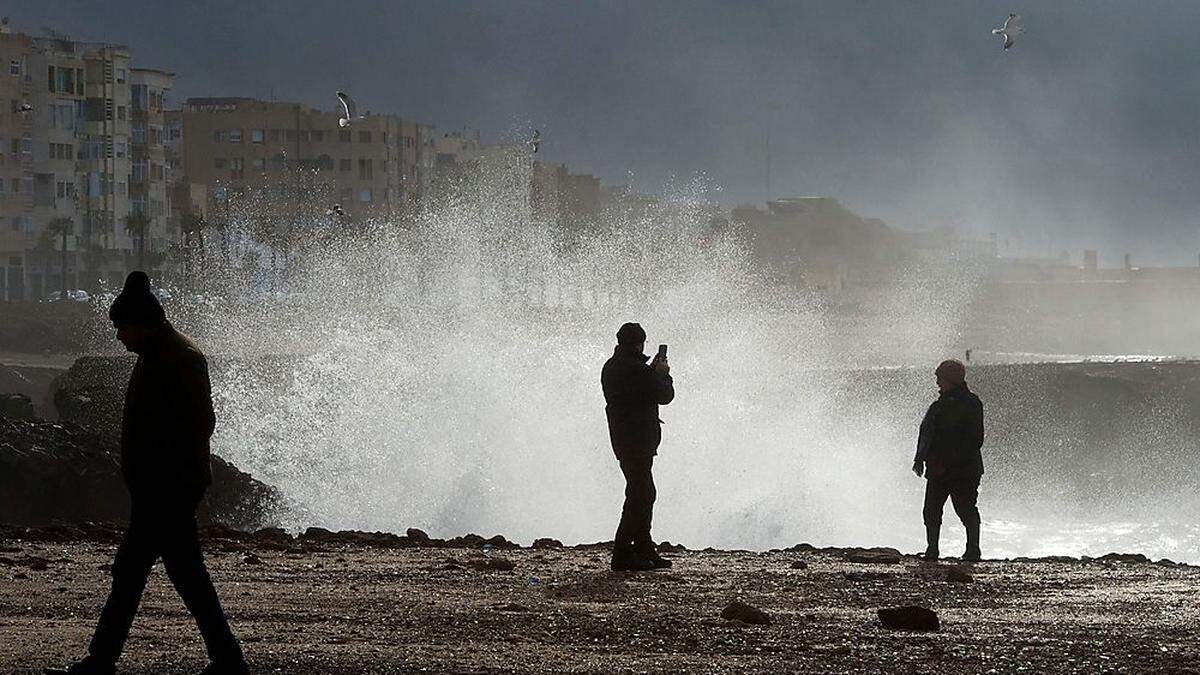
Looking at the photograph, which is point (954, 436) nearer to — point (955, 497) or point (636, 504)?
point (955, 497)

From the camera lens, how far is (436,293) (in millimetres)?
64438

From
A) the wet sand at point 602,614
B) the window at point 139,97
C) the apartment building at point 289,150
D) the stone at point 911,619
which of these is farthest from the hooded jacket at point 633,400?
the apartment building at point 289,150

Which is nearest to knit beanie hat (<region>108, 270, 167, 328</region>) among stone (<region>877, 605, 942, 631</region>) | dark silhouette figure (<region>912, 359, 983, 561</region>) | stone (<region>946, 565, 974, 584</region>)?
stone (<region>877, 605, 942, 631</region>)

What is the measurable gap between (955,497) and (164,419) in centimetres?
854

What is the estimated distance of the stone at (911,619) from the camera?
35.3ft

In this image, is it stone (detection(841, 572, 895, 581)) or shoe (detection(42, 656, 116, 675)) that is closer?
shoe (detection(42, 656, 116, 675))

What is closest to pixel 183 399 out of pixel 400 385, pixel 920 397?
pixel 400 385

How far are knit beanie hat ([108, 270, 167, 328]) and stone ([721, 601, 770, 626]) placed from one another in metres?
4.09

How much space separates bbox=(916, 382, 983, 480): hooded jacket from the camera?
1524cm

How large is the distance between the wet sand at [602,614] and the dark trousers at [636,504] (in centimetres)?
33

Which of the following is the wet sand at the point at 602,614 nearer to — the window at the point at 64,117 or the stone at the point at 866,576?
the stone at the point at 866,576

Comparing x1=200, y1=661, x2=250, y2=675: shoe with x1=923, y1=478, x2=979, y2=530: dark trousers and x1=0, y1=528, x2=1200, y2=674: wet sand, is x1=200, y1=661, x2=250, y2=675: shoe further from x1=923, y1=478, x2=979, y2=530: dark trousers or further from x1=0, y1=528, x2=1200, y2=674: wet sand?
x1=923, y1=478, x2=979, y2=530: dark trousers

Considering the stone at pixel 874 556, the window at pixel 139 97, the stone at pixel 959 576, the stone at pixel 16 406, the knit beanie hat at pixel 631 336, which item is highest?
the window at pixel 139 97

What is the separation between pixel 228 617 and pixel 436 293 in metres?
53.7
